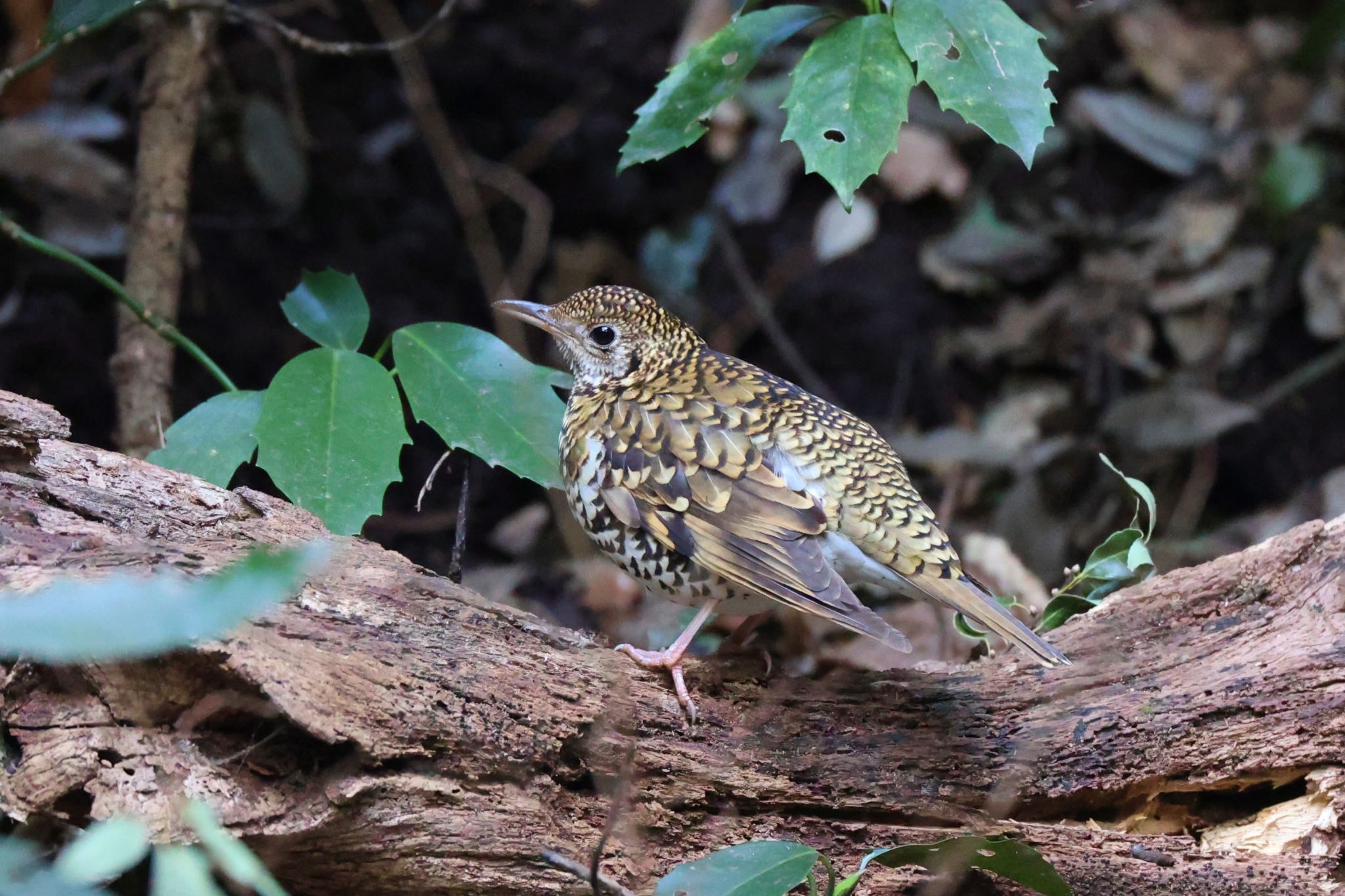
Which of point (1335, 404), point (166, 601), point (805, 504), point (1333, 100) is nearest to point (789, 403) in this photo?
point (805, 504)

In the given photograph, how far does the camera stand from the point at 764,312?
6770 mm

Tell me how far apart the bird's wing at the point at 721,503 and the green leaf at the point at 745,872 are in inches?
22.4

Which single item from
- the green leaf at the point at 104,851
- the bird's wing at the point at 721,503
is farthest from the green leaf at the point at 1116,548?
the green leaf at the point at 104,851

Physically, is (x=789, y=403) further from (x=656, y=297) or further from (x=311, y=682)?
(x=656, y=297)

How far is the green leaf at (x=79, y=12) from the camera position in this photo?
3.11m

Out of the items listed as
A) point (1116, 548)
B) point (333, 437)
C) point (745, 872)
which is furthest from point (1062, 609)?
point (333, 437)

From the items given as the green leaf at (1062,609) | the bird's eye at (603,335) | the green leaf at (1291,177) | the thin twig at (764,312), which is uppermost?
the green leaf at (1291,177)

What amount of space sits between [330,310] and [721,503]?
1178 mm

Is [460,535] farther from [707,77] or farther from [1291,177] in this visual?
[1291,177]

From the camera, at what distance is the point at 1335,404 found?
6629 mm

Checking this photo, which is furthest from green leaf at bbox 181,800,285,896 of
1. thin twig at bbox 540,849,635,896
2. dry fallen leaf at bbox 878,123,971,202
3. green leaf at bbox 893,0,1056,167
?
dry fallen leaf at bbox 878,123,971,202

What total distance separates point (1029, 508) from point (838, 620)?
3.50 metres

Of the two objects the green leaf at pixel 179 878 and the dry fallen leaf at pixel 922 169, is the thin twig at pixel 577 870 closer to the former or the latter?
the green leaf at pixel 179 878

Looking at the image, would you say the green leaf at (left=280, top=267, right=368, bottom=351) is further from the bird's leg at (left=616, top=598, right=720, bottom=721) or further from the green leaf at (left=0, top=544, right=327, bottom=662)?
the green leaf at (left=0, top=544, right=327, bottom=662)
